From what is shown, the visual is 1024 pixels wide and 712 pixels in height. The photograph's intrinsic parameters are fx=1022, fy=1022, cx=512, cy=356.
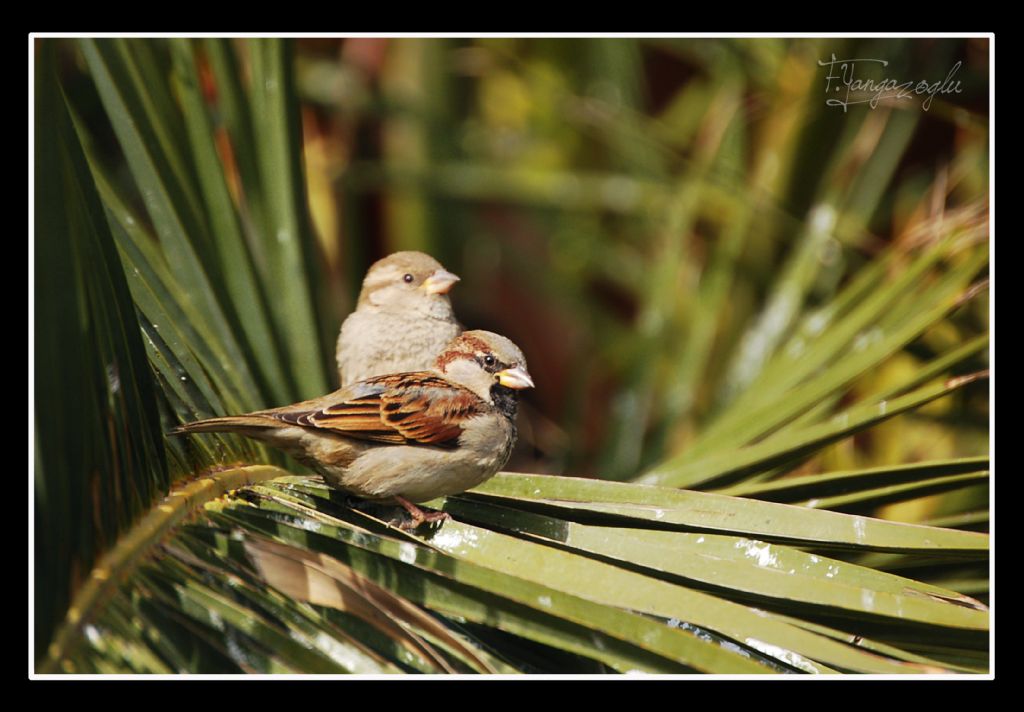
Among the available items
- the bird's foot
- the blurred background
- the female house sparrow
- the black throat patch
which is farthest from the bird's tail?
the blurred background

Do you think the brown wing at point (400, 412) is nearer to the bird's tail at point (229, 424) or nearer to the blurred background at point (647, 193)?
the bird's tail at point (229, 424)

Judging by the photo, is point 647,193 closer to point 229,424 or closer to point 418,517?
point 418,517

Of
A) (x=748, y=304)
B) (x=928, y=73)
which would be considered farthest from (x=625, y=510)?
(x=748, y=304)

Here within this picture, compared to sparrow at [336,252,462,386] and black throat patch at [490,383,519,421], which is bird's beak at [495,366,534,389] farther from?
sparrow at [336,252,462,386]

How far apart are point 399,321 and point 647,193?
173 centimetres

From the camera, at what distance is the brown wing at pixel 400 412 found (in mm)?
1639

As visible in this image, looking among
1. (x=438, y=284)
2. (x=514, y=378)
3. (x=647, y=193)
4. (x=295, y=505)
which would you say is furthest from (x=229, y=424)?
(x=647, y=193)

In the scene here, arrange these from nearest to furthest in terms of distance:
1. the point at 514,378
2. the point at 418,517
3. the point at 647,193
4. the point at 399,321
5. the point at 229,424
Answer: the point at 229,424 → the point at 418,517 → the point at 514,378 → the point at 399,321 → the point at 647,193

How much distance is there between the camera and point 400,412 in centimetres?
171

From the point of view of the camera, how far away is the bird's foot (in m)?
1.66

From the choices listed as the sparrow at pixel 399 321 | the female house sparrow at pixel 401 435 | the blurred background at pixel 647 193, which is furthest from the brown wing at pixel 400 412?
the blurred background at pixel 647 193

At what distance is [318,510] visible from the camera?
1.63 metres

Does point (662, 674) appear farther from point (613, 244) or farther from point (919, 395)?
point (613, 244)

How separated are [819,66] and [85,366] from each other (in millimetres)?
1965
